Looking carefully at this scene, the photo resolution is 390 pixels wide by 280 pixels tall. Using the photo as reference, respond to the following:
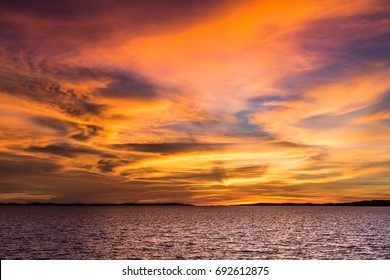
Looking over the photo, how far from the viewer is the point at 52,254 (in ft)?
200

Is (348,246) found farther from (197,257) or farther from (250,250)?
(197,257)

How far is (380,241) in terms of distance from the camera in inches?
3159

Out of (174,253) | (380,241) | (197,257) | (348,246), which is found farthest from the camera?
(380,241)
